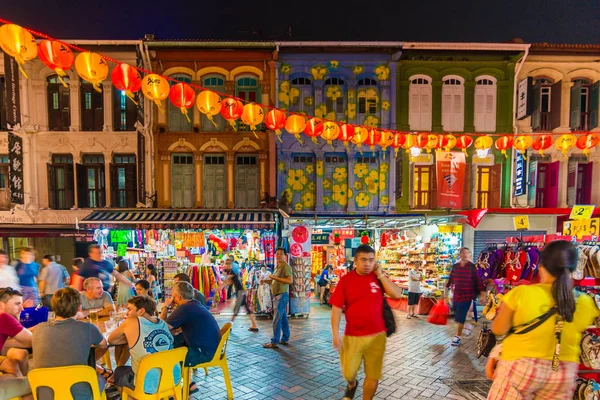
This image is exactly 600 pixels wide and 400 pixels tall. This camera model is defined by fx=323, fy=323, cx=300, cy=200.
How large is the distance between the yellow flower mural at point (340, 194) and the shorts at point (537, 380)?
33.1ft

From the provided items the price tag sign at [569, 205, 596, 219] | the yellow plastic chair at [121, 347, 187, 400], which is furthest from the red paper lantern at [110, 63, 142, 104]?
the price tag sign at [569, 205, 596, 219]

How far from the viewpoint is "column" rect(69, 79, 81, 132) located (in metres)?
12.1

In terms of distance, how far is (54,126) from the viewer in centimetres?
1230

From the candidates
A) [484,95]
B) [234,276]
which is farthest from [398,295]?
[484,95]

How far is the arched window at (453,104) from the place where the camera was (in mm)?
12633

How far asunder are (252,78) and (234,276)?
8.12 metres

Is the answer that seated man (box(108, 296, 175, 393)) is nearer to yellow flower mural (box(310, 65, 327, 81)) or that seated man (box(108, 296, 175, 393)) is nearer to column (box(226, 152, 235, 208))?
column (box(226, 152, 235, 208))

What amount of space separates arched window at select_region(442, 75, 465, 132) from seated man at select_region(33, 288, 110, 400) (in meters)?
13.0

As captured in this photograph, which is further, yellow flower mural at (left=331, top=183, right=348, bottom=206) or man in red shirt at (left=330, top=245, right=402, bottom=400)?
yellow flower mural at (left=331, top=183, right=348, bottom=206)

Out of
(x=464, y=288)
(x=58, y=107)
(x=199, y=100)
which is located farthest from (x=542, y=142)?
(x=58, y=107)

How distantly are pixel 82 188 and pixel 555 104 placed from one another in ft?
59.9

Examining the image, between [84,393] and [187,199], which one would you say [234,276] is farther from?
[187,199]

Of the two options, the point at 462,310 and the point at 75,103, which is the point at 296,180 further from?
the point at 75,103

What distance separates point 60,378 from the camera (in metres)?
2.82
